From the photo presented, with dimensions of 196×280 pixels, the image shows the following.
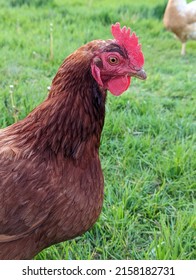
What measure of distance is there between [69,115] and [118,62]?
0.29 meters

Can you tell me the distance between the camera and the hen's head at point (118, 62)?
158cm

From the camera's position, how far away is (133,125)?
10.7 ft

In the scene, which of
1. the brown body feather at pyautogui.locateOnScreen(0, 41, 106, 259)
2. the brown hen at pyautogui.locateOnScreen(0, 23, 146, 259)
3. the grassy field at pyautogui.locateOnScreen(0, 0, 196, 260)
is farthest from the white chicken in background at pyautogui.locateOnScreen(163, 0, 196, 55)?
the brown body feather at pyautogui.locateOnScreen(0, 41, 106, 259)

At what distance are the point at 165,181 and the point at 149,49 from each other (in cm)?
296

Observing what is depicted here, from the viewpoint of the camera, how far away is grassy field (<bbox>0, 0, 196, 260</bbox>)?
2.26m

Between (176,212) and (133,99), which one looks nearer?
(176,212)

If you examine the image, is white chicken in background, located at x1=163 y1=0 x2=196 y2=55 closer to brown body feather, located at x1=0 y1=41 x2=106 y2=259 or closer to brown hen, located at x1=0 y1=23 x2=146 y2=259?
brown hen, located at x1=0 y1=23 x2=146 y2=259

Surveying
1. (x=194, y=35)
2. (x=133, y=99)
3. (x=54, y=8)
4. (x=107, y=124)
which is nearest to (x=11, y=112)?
(x=107, y=124)

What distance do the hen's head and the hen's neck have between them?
4cm

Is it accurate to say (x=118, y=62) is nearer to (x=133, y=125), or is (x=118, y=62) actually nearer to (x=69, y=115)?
(x=69, y=115)

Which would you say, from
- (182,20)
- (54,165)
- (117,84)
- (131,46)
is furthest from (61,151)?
(182,20)

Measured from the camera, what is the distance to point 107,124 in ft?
10.5

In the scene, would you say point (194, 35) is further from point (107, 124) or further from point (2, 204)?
point (2, 204)

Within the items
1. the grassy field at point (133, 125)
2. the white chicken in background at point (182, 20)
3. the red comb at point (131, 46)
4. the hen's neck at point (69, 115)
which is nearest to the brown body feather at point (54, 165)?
the hen's neck at point (69, 115)
